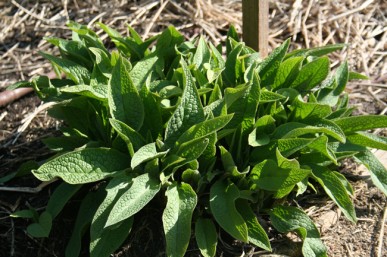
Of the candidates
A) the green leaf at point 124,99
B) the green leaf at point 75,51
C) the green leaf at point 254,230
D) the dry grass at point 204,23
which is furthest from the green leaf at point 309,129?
the dry grass at point 204,23

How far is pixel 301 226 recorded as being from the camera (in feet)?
8.08

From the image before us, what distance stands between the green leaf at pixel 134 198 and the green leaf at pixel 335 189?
25.7 inches

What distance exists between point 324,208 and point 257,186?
443 mm

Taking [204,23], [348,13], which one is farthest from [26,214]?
[348,13]

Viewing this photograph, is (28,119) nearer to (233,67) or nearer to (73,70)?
(73,70)

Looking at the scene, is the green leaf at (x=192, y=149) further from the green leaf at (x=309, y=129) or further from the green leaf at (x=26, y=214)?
the green leaf at (x=26, y=214)

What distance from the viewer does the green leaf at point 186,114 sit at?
2.38 meters

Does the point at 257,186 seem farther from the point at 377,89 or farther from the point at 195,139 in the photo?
the point at 377,89

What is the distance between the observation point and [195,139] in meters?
2.30

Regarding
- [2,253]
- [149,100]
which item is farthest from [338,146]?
[2,253]

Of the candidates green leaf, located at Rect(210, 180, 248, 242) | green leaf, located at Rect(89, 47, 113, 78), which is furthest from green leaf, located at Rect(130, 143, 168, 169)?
green leaf, located at Rect(89, 47, 113, 78)

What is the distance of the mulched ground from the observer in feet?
8.55

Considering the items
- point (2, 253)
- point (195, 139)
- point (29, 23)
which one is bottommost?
point (2, 253)

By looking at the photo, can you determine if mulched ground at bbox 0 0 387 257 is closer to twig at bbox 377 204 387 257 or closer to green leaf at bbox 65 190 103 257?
twig at bbox 377 204 387 257
